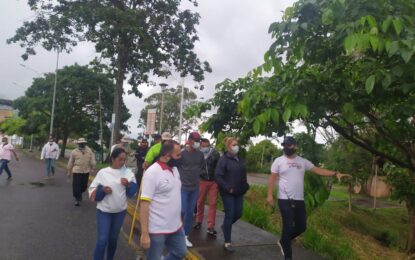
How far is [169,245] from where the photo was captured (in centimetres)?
439

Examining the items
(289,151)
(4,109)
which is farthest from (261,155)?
(4,109)

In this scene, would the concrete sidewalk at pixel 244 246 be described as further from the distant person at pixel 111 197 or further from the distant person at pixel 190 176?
the distant person at pixel 111 197

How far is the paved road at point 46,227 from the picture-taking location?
21.0ft

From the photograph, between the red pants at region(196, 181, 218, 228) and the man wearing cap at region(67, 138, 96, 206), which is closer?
the red pants at region(196, 181, 218, 228)

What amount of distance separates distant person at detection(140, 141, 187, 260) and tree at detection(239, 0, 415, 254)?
978 millimetres

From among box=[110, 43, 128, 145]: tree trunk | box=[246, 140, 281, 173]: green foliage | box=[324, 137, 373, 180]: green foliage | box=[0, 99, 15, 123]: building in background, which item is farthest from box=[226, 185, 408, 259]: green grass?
box=[0, 99, 15, 123]: building in background

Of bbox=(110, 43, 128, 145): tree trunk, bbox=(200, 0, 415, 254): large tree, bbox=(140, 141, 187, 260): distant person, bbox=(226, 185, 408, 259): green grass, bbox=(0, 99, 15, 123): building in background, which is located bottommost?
bbox=(226, 185, 408, 259): green grass

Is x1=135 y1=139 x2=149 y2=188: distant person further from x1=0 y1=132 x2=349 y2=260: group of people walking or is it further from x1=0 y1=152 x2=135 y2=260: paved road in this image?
x1=0 y1=132 x2=349 y2=260: group of people walking

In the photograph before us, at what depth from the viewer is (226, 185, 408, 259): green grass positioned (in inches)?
297

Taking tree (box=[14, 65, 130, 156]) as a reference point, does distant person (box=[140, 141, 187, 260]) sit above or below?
below

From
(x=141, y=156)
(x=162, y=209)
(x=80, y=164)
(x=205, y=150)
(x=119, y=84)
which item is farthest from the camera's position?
(x=119, y=84)

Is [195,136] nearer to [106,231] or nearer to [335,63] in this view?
[106,231]

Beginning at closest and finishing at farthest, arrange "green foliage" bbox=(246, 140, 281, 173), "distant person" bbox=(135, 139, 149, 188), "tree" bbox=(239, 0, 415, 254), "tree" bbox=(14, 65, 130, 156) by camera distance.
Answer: "tree" bbox=(239, 0, 415, 254) → "distant person" bbox=(135, 139, 149, 188) → "tree" bbox=(14, 65, 130, 156) → "green foliage" bbox=(246, 140, 281, 173)

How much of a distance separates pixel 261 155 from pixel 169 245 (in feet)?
133
